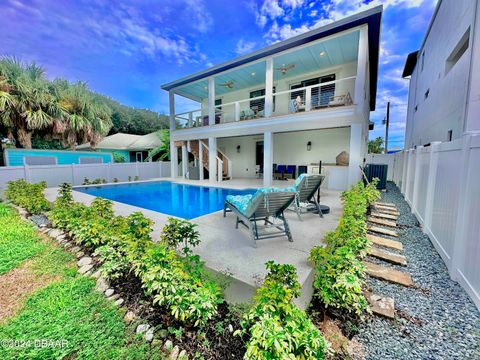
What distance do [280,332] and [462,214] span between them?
3.02m

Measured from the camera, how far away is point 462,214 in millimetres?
2725

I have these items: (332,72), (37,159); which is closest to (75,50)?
(37,159)

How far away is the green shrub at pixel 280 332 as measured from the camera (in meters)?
1.37

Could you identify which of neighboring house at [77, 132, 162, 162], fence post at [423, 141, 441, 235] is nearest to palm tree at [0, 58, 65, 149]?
neighboring house at [77, 132, 162, 162]

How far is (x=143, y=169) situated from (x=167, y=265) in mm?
15536

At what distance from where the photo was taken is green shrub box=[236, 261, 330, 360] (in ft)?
4.49

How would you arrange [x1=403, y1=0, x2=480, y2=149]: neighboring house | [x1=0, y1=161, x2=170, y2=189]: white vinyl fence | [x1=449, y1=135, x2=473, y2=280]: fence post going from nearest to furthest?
[x1=449, y1=135, x2=473, y2=280]: fence post
[x1=403, y1=0, x2=480, y2=149]: neighboring house
[x1=0, y1=161, x2=170, y2=189]: white vinyl fence

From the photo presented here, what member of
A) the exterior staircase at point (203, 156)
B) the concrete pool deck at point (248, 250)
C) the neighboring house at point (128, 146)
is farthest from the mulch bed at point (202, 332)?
the neighboring house at point (128, 146)

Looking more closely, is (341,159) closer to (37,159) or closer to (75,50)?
(37,159)

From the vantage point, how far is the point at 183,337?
6.31 ft

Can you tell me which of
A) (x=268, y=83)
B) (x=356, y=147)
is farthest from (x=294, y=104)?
(x=356, y=147)

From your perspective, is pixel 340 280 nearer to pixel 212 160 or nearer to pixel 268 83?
pixel 268 83

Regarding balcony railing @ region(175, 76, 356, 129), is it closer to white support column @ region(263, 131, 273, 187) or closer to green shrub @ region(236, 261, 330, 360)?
white support column @ region(263, 131, 273, 187)

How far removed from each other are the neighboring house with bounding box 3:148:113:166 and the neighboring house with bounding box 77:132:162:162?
8.50 feet
